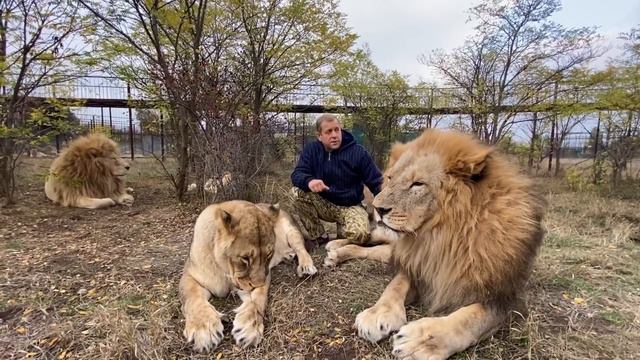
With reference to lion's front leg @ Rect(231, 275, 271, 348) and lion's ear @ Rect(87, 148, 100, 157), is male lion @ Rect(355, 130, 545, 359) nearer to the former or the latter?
lion's front leg @ Rect(231, 275, 271, 348)

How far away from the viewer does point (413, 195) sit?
7.23 ft

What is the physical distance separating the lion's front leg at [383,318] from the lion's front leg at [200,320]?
2.64 feet

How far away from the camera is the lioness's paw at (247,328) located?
7.29 feet

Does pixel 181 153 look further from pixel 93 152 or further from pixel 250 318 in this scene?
pixel 250 318

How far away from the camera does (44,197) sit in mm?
6426

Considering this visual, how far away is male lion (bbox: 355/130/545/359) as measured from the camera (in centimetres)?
206

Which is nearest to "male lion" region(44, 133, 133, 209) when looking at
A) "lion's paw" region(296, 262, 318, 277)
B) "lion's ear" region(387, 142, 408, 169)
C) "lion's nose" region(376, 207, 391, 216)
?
"lion's paw" region(296, 262, 318, 277)

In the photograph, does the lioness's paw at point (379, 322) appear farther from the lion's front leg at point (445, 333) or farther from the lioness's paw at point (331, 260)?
the lioness's paw at point (331, 260)

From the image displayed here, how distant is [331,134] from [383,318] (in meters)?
2.15

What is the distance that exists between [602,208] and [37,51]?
9.10 m

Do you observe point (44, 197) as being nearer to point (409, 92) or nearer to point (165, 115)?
point (165, 115)

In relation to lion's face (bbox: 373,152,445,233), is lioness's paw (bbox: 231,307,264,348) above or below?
below

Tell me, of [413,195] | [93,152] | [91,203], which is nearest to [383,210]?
[413,195]

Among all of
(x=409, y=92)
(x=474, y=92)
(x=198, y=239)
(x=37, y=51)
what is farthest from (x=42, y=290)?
(x=409, y=92)
